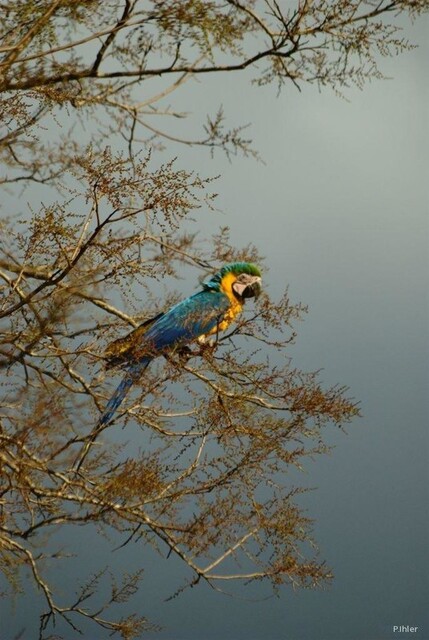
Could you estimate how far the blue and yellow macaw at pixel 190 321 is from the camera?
5.45 m

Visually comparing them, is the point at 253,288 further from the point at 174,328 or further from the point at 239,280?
the point at 174,328

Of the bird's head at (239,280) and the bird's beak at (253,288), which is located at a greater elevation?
the bird's head at (239,280)

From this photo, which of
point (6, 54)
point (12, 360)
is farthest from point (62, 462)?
point (6, 54)

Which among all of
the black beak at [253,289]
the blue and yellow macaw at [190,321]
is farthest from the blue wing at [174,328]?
the black beak at [253,289]

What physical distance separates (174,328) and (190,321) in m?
0.11

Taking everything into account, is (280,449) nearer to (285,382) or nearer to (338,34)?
(285,382)

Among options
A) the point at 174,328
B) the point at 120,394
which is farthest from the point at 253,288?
the point at 120,394

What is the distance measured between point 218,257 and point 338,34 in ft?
5.36

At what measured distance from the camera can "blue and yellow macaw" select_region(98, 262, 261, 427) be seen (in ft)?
17.9

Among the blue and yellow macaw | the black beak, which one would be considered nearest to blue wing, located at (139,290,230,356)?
the blue and yellow macaw

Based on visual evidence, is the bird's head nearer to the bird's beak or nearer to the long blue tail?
the bird's beak

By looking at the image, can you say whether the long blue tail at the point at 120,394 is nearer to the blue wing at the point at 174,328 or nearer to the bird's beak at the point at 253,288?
the blue wing at the point at 174,328

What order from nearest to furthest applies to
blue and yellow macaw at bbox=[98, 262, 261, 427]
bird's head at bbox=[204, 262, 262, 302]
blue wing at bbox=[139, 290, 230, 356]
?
blue and yellow macaw at bbox=[98, 262, 261, 427]
blue wing at bbox=[139, 290, 230, 356]
bird's head at bbox=[204, 262, 262, 302]

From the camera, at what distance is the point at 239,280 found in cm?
630
